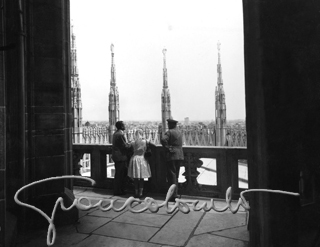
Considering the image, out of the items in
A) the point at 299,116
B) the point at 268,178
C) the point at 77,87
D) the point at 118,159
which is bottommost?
the point at 118,159

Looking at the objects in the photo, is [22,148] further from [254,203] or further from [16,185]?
[254,203]

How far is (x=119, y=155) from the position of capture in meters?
5.20

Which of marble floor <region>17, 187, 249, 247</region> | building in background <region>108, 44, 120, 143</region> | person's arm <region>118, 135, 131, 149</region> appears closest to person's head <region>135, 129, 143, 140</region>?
person's arm <region>118, 135, 131, 149</region>

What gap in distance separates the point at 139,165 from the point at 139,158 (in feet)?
0.47

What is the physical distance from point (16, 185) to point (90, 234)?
1.26 meters

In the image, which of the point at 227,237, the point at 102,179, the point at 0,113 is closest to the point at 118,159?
the point at 102,179

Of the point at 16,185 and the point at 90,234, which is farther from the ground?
the point at 16,185

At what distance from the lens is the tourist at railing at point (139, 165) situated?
4957 mm

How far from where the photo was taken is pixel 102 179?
19.2 feet

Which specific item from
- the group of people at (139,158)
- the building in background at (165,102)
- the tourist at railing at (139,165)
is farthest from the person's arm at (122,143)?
the building in background at (165,102)

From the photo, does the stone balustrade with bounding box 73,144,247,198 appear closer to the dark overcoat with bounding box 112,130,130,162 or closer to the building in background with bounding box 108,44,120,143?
the dark overcoat with bounding box 112,130,130,162

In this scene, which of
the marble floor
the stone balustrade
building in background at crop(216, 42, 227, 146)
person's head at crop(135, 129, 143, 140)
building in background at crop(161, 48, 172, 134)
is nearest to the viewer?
the marble floor

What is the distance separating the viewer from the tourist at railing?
16.3 ft

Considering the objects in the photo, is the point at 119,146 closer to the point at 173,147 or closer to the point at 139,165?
the point at 139,165
